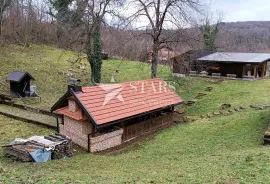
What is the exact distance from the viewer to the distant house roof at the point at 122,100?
11.6 metres

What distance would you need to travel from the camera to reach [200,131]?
43.2 ft

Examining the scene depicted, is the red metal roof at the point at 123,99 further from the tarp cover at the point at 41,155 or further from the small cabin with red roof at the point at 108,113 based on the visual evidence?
the tarp cover at the point at 41,155

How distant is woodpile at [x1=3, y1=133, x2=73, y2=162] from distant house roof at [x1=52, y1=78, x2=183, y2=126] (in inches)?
64.3

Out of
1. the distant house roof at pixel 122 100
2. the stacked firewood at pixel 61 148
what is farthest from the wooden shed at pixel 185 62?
the stacked firewood at pixel 61 148

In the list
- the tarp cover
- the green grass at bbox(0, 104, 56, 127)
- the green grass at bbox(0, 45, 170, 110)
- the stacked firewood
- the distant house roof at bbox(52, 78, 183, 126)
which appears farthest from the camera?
the green grass at bbox(0, 45, 170, 110)

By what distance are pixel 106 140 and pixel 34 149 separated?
11.3 ft

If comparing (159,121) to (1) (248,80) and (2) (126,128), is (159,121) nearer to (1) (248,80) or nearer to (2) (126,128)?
(2) (126,128)

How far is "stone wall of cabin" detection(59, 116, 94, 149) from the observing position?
38.4 ft

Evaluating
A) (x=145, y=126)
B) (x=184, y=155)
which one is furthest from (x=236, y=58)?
(x=184, y=155)

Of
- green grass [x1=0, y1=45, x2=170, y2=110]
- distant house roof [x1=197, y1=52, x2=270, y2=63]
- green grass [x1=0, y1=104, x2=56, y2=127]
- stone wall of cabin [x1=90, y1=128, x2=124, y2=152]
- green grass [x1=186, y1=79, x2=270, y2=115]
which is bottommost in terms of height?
stone wall of cabin [x1=90, y1=128, x2=124, y2=152]

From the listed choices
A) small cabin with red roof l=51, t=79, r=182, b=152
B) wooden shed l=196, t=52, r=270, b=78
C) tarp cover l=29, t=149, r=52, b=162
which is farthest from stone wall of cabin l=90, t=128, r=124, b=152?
wooden shed l=196, t=52, r=270, b=78

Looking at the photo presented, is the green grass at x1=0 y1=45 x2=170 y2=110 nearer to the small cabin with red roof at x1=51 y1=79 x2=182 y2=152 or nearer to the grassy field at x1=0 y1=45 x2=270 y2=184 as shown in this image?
the grassy field at x1=0 y1=45 x2=270 y2=184

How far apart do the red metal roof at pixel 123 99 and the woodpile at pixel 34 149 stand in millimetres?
1710

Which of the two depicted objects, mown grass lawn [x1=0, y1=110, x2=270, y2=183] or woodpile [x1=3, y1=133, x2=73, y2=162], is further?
woodpile [x1=3, y1=133, x2=73, y2=162]
